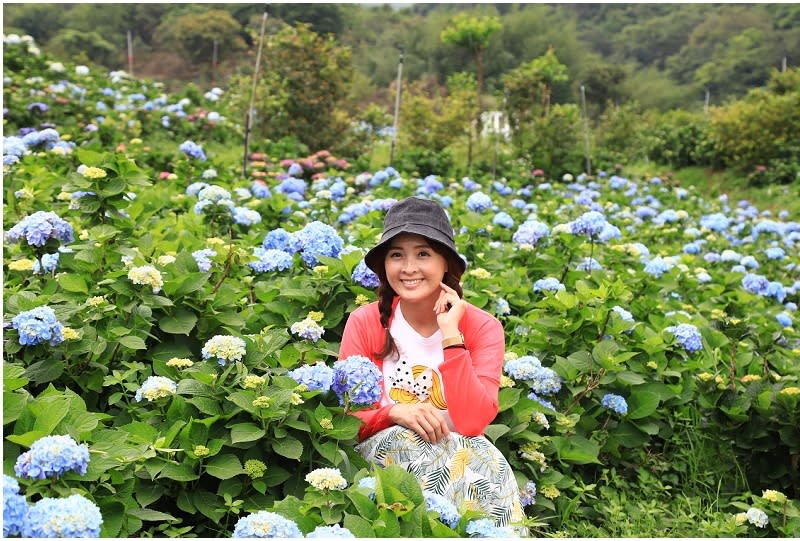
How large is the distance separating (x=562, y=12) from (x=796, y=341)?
4307cm

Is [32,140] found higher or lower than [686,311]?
higher

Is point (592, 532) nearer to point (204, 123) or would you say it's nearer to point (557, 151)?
point (204, 123)

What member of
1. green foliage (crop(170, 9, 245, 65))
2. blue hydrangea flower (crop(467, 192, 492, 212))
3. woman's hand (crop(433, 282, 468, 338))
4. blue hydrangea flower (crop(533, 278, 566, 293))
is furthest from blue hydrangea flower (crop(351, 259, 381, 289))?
green foliage (crop(170, 9, 245, 65))

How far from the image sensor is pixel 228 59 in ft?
87.9

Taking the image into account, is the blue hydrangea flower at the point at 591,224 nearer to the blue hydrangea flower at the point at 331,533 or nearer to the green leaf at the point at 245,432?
the green leaf at the point at 245,432

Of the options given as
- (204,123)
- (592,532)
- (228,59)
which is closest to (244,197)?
(592,532)

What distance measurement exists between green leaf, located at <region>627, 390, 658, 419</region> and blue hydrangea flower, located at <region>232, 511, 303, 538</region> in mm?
1979

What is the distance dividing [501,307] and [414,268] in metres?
→ 1.08

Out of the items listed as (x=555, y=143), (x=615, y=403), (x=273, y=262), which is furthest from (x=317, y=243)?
(x=555, y=143)

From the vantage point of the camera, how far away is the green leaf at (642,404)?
3180mm

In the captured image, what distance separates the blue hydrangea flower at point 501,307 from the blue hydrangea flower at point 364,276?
673 mm

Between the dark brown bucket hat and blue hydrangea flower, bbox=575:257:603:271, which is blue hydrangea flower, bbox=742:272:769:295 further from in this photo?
the dark brown bucket hat

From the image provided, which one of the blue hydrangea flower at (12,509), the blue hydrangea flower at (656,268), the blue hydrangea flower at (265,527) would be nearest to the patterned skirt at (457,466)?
the blue hydrangea flower at (265,527)

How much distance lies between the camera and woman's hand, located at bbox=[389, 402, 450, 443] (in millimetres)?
2227
